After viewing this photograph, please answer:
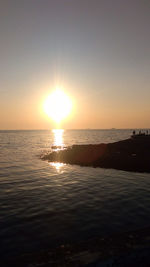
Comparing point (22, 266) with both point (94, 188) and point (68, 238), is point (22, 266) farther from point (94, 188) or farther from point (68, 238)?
point (94, 188)

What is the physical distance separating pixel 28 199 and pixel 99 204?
602 centimetres

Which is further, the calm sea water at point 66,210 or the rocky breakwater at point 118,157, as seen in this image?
the rocky breakwater at point 118,157

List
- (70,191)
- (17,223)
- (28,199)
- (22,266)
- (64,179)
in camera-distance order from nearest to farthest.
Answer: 1. (22,266)
2. (17,223)
3. (28,199)
4. (70,191)
5. (64,179)

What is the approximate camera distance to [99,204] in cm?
1313

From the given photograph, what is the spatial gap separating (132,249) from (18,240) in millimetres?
5563

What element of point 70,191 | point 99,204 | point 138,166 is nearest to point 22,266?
point 99,204

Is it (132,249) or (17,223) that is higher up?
(132,249)

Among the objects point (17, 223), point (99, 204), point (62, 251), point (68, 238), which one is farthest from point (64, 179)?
point (62, 251)

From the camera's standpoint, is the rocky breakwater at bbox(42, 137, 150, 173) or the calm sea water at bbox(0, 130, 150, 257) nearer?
the calm sea water at bbox(0, 130, 150, 257)

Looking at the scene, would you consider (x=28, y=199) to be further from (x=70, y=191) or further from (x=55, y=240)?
(x=55, y=240)

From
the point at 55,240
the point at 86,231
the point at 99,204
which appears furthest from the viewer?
the point at 99,204

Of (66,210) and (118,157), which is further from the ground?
(118,157)

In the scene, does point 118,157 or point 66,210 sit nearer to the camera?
point 66,210

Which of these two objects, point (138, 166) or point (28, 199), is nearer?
point (28, 199)
